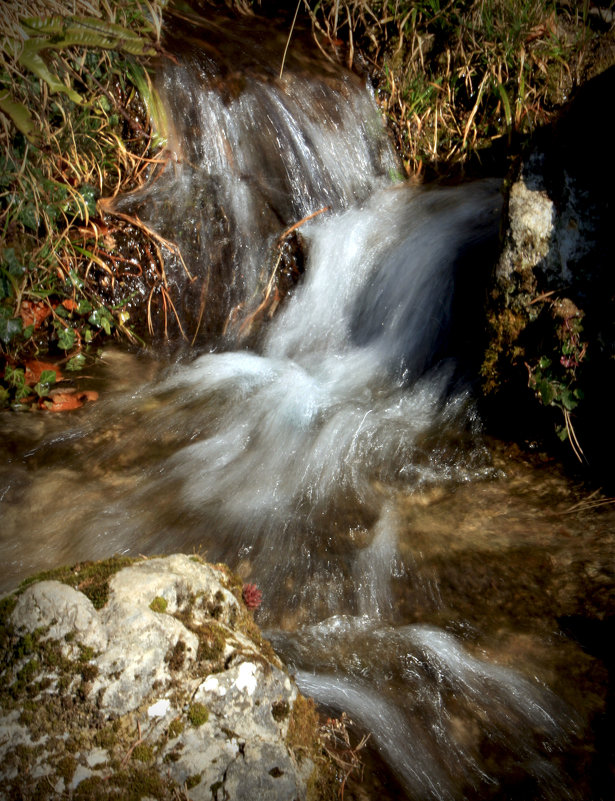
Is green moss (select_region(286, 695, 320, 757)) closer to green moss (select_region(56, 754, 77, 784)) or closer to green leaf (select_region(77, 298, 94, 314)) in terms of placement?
green moss (select_region(56, 754, 77, 784))

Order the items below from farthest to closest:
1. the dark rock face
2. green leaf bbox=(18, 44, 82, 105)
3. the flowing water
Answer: green leaf bbox=(18, 44, 82, 105) < the dark rock face < the flowing water

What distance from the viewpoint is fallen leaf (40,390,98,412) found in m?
3.81

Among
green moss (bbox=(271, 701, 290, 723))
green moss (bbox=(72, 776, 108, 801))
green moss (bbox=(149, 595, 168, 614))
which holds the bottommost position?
green moss (bbox=(72, 776, 108, 801))

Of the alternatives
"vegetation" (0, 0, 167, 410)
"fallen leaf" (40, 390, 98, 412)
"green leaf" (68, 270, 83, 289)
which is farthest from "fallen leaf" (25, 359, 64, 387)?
"green leaf" (68, 270, 83, 289)

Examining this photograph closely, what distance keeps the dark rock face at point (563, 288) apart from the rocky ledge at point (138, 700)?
223 cm

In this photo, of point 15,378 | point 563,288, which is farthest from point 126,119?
point 563,288

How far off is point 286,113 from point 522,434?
341cm

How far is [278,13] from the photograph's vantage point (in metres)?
6.32

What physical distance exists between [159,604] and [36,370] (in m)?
2.91

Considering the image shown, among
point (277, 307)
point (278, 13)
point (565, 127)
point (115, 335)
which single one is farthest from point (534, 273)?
point (278, 13)

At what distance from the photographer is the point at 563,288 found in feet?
10.8

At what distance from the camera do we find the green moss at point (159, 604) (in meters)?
1.63

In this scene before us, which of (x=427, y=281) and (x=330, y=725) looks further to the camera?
(x=427, y=281)

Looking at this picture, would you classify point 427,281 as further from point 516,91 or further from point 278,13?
point 278,13
